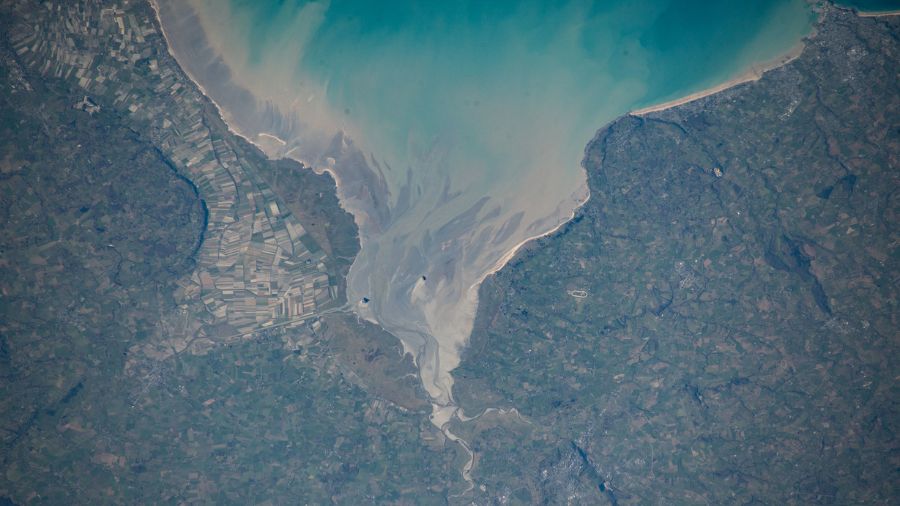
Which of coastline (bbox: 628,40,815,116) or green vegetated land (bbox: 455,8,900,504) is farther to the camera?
coastline (bbox: 628,40,815,116)

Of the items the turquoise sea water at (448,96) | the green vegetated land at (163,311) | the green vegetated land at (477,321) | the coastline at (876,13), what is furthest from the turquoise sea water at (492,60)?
the green vegetated land at (163,311)

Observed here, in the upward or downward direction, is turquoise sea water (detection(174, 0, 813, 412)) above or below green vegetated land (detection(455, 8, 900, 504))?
above

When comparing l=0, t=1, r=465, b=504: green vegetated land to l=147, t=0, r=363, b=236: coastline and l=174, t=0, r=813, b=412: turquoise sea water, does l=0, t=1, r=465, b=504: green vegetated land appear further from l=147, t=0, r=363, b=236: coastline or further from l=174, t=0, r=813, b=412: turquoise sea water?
l=174, t=0, r=813, b=412: turquoise sea water

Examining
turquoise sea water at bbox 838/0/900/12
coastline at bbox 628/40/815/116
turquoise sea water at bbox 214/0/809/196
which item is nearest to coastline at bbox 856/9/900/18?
turquoise sea water at bbox 838/0/900/12

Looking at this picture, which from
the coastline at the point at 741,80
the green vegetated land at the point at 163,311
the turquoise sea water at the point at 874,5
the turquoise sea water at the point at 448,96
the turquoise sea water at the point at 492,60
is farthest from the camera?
the turquoise sea water at the point at 492,60

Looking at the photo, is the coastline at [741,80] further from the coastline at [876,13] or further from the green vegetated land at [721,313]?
the coastline at [876,13]

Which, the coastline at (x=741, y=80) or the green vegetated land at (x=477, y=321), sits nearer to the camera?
the green vegetated land at (x=477, y=321)

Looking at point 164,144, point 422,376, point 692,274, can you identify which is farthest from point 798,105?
point 164,144


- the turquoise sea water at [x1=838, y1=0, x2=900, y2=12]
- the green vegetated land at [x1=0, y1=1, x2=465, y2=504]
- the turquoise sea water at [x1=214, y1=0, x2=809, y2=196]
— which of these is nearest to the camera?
the green vegetated land at [x1=0, y1=1, x2=465, y2=504]

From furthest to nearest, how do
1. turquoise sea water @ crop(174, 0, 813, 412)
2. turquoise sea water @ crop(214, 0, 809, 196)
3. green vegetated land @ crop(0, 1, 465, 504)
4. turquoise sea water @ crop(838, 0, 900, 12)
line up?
turquoise sea water @ crop(214, 0, 809, 196) → turquoise sea water @ crop(174, 0, 813, 412) → turquoise sea water @ crop(838, 0, 900, 12) → green vegetated land @ crop(0, 1, 465, 504)
